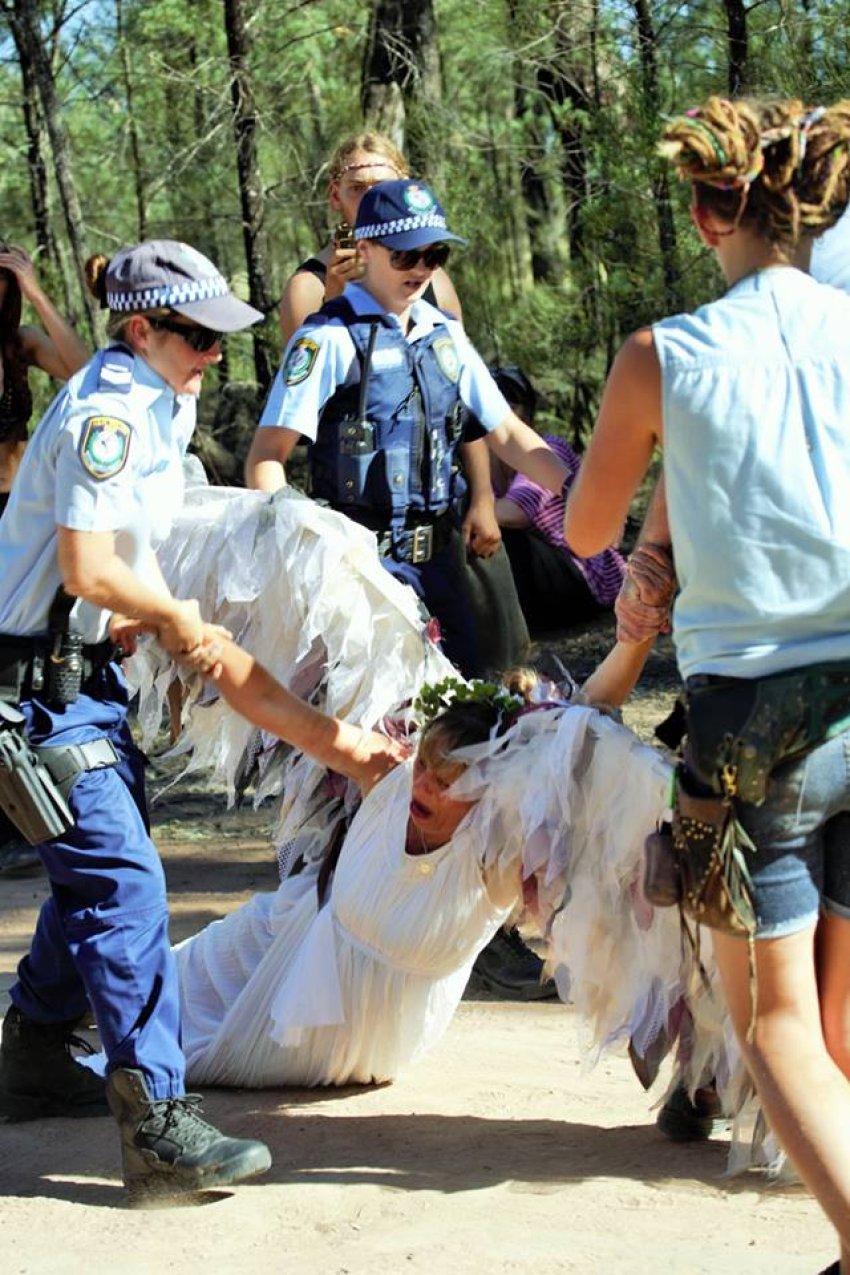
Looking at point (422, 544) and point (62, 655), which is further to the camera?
point (422, 544)

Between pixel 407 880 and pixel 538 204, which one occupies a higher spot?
pixel 538 204

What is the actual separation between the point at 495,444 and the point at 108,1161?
7.52ft

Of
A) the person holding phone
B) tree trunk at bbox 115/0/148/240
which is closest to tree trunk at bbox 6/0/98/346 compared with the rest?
tree trunk at bbox 115/0/148/240

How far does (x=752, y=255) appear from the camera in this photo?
2832 millimetres

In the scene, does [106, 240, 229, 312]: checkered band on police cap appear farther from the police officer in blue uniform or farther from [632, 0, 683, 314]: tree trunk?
[632, 0, 683, 314]: tree trunk

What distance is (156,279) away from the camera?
3.72 metres

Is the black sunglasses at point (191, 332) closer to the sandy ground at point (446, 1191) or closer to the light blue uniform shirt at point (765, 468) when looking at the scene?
the light blue uniform shirt at point (765, 468)

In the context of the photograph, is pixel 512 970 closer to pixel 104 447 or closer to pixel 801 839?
pixel 104 447

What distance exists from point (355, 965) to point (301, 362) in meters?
1.66

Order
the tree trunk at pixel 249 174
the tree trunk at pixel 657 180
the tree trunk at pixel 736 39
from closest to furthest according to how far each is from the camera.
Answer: the tree trunk at pixel 736 39 → the tree trunk at pixel 657 180 → the tree trunk at pixel 249 174

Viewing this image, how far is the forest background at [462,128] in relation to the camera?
30.5 feet

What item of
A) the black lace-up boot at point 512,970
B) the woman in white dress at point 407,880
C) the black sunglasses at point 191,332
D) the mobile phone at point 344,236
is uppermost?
the mobile phone at point 344,236

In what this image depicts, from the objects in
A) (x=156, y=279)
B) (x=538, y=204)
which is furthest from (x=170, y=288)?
(x=538, y=204)

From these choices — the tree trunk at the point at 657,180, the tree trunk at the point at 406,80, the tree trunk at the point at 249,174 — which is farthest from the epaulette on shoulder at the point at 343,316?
the tree trunk at the point at 406,80
